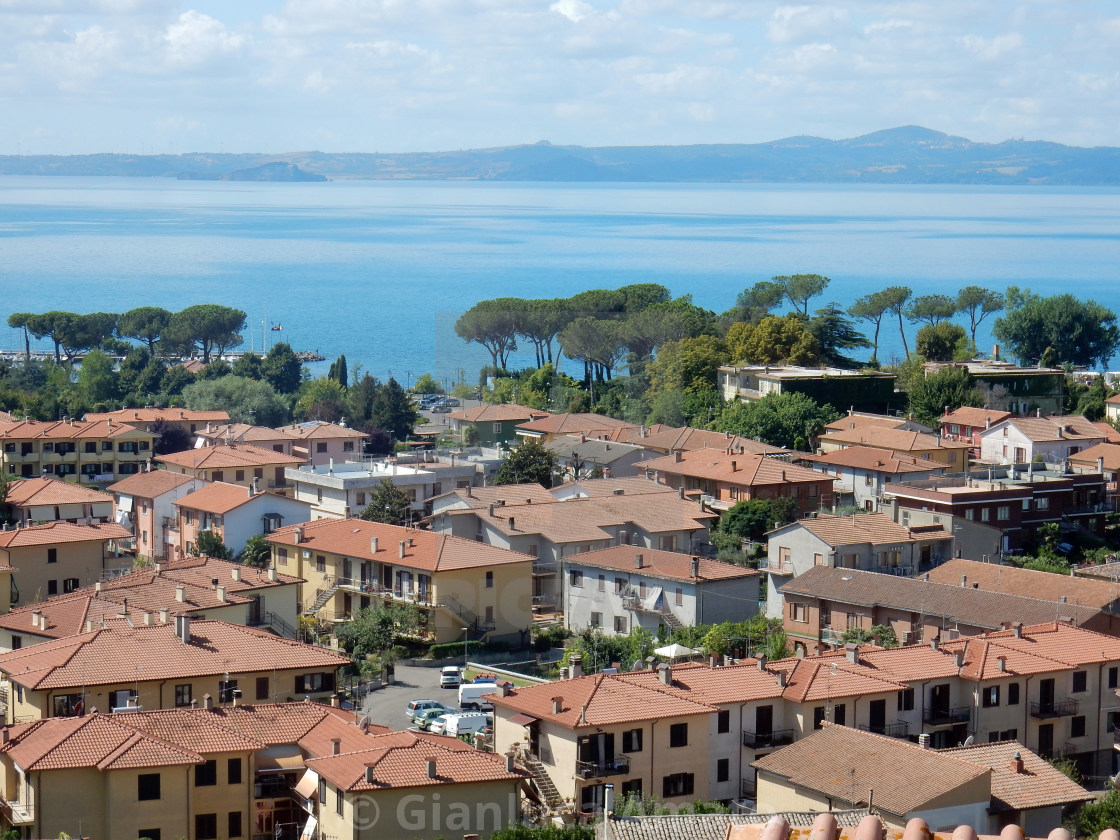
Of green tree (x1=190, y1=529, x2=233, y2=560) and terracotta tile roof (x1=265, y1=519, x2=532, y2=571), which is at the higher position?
terracotta tile roof (x1=265, y1=519, x2=532, y2=571)

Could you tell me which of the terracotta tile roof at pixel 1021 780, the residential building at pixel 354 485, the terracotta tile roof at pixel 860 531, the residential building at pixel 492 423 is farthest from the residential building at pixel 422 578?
the residential building at pixel 492 423

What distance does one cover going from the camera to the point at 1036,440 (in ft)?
116

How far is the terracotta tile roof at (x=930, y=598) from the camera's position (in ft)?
71.9

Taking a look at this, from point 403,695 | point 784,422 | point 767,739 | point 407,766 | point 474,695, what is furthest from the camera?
Answer: point 784,422

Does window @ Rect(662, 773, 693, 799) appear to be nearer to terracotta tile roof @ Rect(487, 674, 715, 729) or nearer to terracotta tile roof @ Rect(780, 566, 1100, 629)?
terracotta tile roof @ Rect(487, 674, 715, 729)

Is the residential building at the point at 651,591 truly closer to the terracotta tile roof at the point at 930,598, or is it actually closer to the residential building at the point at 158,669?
the terracotta tile roof at the point at 930,598

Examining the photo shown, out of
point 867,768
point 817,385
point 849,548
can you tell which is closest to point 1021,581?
point 849,548

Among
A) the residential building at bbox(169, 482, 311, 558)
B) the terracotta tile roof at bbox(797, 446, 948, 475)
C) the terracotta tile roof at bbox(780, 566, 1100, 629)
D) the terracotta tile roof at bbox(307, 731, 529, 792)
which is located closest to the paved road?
the terracotta tile roof at bbox(307, 731, 529, 792)

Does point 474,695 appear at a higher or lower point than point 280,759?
lower

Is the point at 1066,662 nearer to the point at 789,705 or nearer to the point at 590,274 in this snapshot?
the point at 789,705

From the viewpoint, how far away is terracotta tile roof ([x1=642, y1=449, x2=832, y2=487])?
33000mm

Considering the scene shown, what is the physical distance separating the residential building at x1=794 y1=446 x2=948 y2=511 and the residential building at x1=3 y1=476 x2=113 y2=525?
1410 centimetres

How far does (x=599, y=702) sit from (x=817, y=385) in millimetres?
27066

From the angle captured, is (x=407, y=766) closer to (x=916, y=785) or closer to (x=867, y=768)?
(x=867, y=768)
